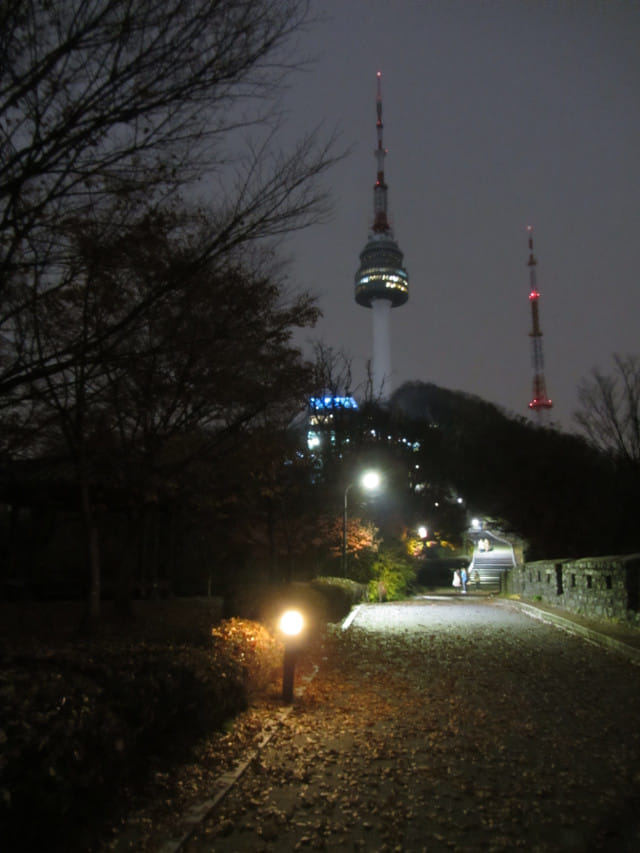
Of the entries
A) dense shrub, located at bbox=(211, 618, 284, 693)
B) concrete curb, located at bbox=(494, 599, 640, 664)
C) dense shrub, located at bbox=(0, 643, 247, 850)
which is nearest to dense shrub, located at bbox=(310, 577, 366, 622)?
concrete curb, located at bbox=(494, 599, 640, 664)

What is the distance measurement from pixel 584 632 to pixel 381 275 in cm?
12141

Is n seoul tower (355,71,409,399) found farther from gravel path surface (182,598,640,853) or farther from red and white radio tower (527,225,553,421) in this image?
gravel path surface (182,598,640,853)

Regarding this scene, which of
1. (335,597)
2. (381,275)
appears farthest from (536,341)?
(335,597)

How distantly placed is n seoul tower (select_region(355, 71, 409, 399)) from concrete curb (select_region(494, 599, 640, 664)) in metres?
110

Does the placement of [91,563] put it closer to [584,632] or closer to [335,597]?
[335,597]

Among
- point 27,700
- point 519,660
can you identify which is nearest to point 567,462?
point 519,660

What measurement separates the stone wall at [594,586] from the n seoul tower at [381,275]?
352ft

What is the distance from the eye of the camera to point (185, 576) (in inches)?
1043

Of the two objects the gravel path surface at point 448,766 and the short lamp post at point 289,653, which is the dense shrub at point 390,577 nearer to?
the gravel path surface at point 448,766

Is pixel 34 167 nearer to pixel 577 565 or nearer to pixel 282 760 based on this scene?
pixel 282 760

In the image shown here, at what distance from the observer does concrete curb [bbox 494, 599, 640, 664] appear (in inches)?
506

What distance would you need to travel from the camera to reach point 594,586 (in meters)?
18.8

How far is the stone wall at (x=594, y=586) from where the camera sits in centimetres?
1608

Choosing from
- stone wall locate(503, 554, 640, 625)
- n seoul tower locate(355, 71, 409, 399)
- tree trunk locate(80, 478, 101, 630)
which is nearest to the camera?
tree trunk locate(80, 478, 101, 630)
